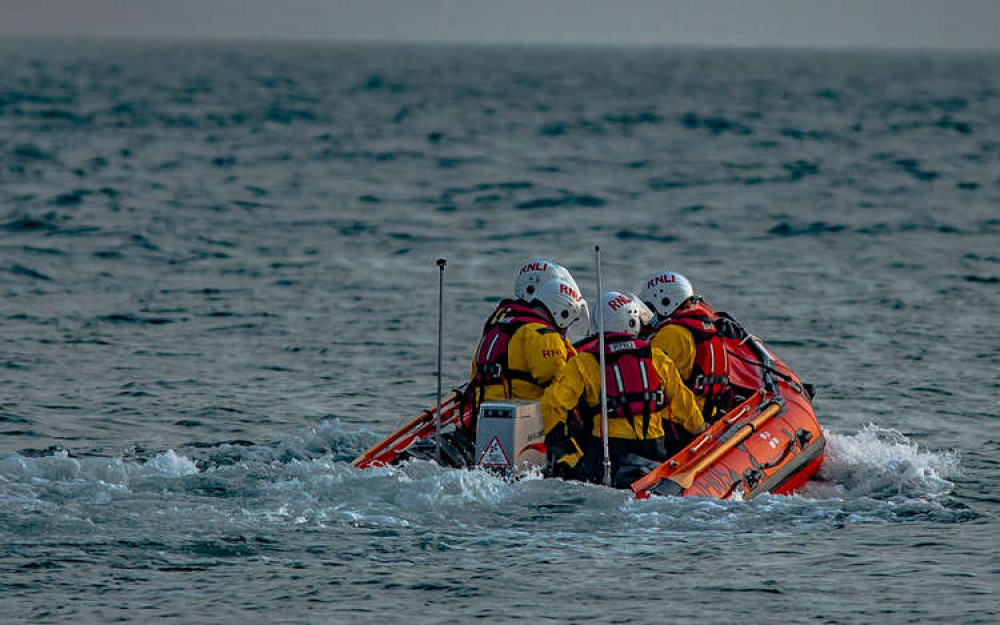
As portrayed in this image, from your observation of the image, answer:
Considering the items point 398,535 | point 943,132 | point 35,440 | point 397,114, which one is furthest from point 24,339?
point 397,114

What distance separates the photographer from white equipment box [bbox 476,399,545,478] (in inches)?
386

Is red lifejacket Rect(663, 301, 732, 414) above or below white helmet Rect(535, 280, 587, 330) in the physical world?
below

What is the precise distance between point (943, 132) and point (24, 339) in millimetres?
42013

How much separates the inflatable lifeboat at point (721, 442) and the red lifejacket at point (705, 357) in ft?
0.88

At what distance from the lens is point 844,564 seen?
8.84m

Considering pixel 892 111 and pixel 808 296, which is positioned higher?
pixel 892 111

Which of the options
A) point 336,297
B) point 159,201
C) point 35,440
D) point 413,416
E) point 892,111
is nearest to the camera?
point 35,440

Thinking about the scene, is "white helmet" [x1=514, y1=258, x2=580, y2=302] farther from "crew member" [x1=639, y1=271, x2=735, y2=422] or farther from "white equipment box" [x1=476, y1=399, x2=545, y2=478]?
"white equipment box" [x1=476, y1=399, x2=545, y2=478]

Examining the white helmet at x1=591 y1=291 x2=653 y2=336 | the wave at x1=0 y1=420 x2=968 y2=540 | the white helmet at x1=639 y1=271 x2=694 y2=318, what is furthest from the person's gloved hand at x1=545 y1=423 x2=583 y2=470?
the white helmet at x1=639 y1=271 x2=694 y2=318

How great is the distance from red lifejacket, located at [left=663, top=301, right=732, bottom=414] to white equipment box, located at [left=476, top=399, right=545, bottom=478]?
1.72 meters

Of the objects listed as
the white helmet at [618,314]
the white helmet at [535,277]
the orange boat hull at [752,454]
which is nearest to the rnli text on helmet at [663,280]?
the white helmet at [535,277]

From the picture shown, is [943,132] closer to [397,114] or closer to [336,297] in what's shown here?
[397,114]

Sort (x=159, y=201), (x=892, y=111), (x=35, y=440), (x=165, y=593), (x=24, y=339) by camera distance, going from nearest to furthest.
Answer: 1. (x=165, y=593)
2. (x=35, y=440)
3. (x=24, y=339)
4. (x=159, y=201)
5. (x=892, y=111)

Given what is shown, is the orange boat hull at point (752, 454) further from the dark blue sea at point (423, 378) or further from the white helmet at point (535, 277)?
the white helmet at point (535, 277)
